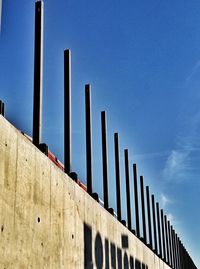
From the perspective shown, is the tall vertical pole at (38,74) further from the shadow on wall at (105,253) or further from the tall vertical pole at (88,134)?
the tall vertical pole at (88,134)

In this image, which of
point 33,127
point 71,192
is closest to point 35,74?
point 33,127

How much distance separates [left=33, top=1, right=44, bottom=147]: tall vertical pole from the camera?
746cm

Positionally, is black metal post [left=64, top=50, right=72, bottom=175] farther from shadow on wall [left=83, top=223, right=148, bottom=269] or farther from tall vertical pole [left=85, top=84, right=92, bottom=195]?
tall vertical pole [left=85, top=84, right=92, bottom=195]

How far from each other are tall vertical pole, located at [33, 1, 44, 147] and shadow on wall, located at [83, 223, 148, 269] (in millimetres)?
2140

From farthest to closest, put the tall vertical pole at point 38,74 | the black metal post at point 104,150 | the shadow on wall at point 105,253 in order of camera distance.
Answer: the black metal post at point 104,150
the shadow on wall at point 105,253
the tall vertical pole at point 38,74

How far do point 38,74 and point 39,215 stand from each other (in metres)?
2.49

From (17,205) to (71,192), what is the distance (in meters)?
2.46

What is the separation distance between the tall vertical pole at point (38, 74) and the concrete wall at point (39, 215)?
657 millimetres

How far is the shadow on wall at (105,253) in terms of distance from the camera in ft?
28.8

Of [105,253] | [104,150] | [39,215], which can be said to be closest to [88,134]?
[104,150]

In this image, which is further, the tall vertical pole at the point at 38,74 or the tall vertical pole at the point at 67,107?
the tall vertical pole at the point at 67,107

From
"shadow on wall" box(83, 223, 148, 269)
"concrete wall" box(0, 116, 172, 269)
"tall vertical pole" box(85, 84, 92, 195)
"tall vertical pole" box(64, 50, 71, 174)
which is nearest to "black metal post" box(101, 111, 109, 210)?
"shadow on wall" box(83, 223, 148, 269)

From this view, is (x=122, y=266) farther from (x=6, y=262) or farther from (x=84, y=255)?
(x=6, y=262)

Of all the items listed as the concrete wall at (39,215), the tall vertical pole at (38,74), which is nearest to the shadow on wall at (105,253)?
the concrete wall at (39,215)
